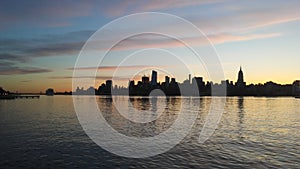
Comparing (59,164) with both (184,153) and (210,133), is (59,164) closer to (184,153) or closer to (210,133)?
(184,153)

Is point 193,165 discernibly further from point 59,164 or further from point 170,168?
point 59,164

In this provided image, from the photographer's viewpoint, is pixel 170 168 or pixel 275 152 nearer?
pixel 170 168

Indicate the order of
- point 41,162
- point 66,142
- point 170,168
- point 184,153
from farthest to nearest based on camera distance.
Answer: point 66,142, point 184,153, point 41,162, point 170,168

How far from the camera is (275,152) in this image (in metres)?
44.5

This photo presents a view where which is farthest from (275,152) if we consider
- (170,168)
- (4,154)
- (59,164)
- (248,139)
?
(4,154)

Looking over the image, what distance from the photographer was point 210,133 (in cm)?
6456

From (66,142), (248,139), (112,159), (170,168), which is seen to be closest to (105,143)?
(66,142)

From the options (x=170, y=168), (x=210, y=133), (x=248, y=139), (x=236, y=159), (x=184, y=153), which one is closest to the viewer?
(x=170, y=168)

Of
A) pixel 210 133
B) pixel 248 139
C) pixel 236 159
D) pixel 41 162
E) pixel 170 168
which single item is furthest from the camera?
pixel 210 133

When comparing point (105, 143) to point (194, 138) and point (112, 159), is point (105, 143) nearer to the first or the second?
point (112, 159)

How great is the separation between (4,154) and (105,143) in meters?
17.3

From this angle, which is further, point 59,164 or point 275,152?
point 275,152

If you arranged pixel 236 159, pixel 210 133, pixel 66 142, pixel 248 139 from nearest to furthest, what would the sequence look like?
pixel 236 159 < pixel 66 142 < pixel 248 139 < pixel 210 133

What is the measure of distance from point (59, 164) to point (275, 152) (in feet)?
112
